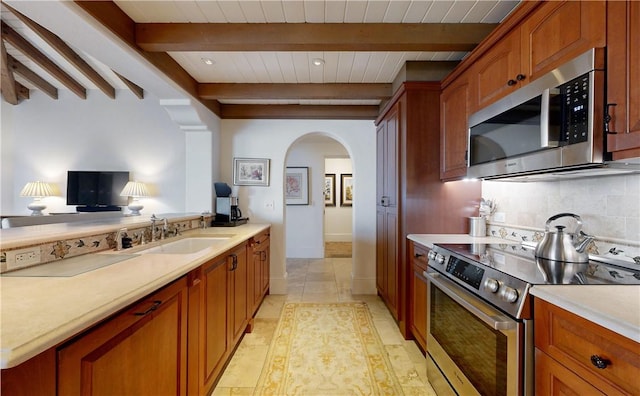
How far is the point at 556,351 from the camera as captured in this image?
36.3 inches

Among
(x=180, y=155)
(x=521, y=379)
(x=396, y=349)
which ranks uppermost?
(x=180, y=155)

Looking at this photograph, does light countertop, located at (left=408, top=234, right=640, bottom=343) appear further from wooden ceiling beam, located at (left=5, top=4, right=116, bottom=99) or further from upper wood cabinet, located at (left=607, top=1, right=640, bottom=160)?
wooden ceiling beam, located at (left=5, top=4, right=116, bottom=99)

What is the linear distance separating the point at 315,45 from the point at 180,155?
3286mm

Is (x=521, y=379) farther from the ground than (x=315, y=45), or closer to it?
closer to it

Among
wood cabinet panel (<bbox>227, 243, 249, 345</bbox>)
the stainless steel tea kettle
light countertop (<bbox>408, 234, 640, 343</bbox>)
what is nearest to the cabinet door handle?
wood cabinet panel (<bbox>227, 243, 249, 345</bbox>)

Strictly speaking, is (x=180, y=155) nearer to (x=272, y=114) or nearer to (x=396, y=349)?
(x=272, y=114)

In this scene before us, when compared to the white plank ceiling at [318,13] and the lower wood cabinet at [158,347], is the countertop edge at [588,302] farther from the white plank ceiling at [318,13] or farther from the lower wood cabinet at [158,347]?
the white plank ceiling at [318,13]

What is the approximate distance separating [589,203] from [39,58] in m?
5.69

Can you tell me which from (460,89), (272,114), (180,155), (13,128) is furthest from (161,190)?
(460,89)

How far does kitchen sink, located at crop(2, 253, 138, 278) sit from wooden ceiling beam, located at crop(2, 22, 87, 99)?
3.56 meters

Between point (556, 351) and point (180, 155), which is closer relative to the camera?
point (556, 351)

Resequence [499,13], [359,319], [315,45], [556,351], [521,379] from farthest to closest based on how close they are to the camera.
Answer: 1. [359,319]
2. [315,45]
3. [499,13]
4. [521,379]
5. [556,351]

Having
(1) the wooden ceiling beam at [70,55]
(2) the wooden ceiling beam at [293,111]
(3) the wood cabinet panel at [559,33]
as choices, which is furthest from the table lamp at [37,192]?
(3) the wood cabinet panel at [559,33]

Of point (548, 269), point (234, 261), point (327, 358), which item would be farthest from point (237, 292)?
point (548, 269)
